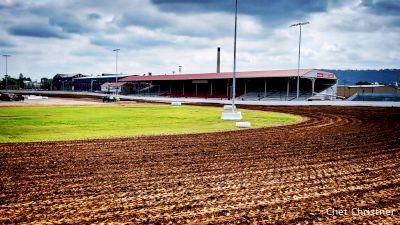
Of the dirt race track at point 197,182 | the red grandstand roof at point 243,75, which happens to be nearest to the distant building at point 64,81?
the red grandstand roof at point 243,75

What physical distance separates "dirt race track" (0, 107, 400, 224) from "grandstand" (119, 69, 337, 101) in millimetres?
44170

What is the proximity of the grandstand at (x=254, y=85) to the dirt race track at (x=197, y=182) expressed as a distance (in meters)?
44.2

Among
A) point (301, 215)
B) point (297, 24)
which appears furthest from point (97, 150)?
point (297, 24)

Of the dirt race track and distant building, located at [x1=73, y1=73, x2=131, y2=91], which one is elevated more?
distant building, located at [x1=73, y1=73, x2=131, y2=91]

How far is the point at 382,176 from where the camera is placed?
8.92 meters

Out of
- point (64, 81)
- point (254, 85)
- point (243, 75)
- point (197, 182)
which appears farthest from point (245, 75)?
point (64, 81)

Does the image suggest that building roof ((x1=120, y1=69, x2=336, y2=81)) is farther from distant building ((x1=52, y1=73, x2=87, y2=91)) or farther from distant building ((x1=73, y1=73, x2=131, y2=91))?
distant building ((x1=52, y1=73, x2=87, y2=91))

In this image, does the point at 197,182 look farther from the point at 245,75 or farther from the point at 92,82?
the point at 92,82

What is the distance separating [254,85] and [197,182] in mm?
66300

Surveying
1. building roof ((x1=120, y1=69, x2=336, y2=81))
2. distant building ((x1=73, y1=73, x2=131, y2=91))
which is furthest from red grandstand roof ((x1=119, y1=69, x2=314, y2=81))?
distant building ((x1=73, y1=73, x2=131, y2=91))

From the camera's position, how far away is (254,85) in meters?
73.4

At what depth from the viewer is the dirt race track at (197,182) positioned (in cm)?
625

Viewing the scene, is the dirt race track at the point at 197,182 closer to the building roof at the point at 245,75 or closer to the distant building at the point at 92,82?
the building roof at the point at 245,75

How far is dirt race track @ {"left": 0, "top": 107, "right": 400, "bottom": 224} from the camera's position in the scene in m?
6.25
